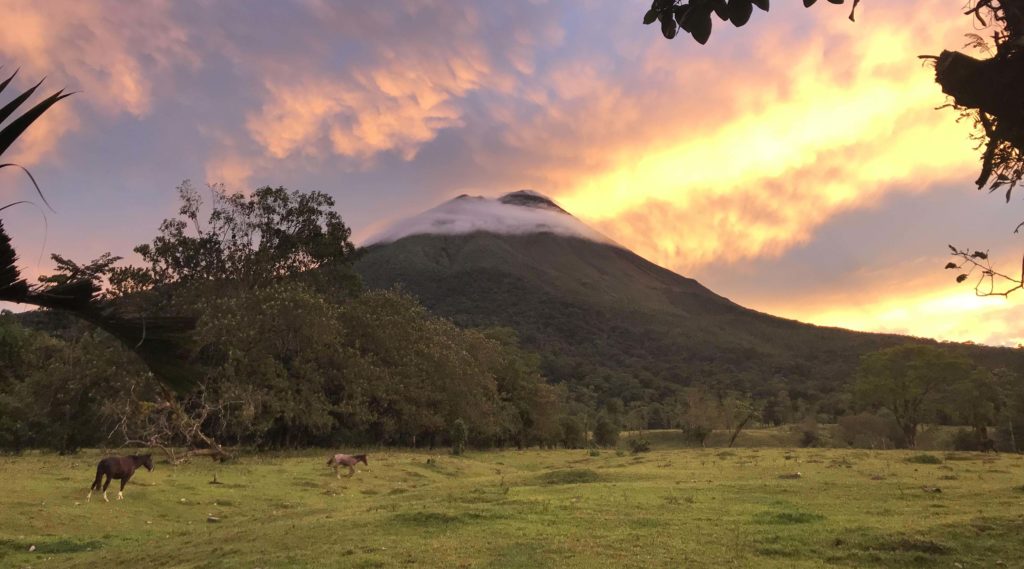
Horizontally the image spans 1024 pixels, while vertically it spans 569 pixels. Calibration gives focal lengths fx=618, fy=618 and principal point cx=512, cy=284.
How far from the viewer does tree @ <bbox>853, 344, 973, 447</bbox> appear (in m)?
38.6

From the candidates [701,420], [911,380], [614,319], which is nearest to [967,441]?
[911,380]

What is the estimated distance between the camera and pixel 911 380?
38.8 m

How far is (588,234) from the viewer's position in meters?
180

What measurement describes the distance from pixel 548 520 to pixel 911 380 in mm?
38350

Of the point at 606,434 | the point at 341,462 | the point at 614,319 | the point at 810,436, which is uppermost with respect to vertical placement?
the point at 614,319

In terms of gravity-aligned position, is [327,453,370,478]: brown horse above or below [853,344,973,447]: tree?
below

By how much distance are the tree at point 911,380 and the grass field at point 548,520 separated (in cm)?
2214

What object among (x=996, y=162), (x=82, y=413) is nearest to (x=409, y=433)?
(x=82, y=413)

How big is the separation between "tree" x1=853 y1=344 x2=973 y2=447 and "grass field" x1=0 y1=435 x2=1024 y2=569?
871 inches

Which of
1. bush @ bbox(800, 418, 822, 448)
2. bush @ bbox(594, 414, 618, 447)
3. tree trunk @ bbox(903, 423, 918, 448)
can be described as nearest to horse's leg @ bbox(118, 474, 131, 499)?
bush @ bbox(800, 418, 822, 448)

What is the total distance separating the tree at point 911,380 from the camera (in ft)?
127

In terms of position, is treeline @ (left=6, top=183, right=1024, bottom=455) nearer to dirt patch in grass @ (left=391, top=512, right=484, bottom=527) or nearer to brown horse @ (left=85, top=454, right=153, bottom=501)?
brown horse @ (left=85, top=454, right=153, bottom=501)

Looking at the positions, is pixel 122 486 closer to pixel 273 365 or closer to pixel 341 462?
pixel 341 462

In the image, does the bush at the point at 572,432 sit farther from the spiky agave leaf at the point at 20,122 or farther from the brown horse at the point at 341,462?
the spiky agave leaf at the point at 20,122
